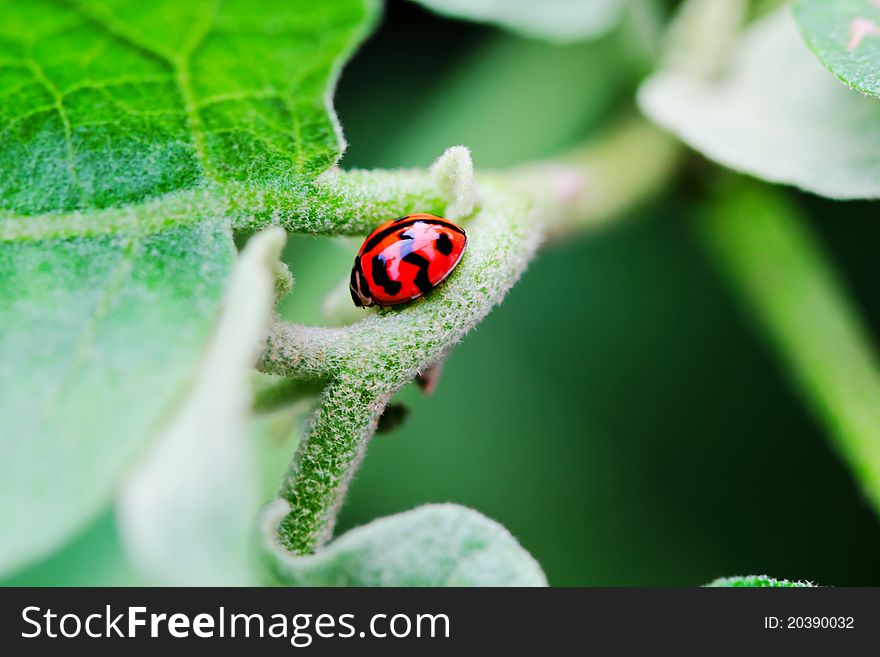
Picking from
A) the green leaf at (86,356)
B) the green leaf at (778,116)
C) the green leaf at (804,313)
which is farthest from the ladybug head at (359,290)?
the green leaf at (804,313)

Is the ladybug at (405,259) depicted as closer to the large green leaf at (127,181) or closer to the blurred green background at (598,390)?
the large green leaf at (127,181)

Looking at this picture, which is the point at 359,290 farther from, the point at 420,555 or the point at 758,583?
the point at 758,583

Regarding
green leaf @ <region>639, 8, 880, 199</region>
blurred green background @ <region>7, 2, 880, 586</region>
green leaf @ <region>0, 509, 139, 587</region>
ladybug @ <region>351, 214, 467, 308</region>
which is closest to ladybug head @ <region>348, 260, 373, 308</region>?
ladybug @ <region>351, 214, 467, 308</region>

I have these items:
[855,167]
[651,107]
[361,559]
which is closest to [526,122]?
[651,107]

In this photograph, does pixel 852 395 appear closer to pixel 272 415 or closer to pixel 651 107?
pixel 651 107

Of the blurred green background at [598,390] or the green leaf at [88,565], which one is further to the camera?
the blurred green background at [598,390]

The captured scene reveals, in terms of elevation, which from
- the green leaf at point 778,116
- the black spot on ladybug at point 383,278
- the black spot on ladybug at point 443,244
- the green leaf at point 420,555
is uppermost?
the green leaf at point 778,116

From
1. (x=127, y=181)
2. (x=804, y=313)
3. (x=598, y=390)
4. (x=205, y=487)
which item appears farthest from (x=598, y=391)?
(x=205, y=487)

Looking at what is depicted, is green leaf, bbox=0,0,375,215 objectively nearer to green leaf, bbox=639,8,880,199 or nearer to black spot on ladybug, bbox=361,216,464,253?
black spot on ladybug, bbox=361,216,464,253
